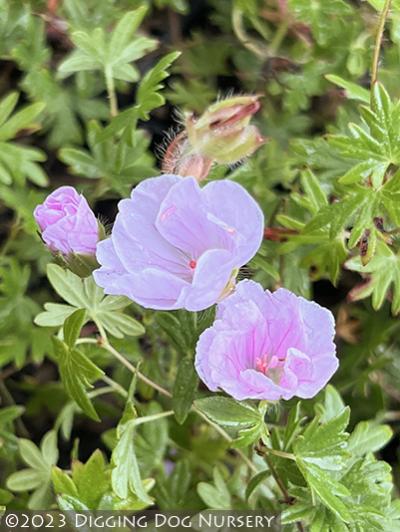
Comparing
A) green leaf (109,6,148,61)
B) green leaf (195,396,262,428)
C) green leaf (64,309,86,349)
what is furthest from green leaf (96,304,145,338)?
green leaf (109,6,148,61)

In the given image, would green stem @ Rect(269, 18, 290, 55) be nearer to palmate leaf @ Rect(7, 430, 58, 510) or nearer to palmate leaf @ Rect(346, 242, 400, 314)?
palmate leaf @ Rect(346, 242, 400, 314)

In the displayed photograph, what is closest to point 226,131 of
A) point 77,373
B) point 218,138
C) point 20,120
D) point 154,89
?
point 218,138

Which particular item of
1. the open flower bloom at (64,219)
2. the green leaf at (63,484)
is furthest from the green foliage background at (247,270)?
the open flower bloom at (64,219)

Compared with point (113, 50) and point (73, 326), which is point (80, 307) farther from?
point (113, 50)

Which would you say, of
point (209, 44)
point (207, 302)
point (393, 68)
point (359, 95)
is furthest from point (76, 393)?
point (209, 44)

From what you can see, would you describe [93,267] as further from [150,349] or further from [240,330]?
[150,349]

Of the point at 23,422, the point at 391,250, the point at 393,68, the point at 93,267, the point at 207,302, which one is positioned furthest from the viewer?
the point at 23,422
